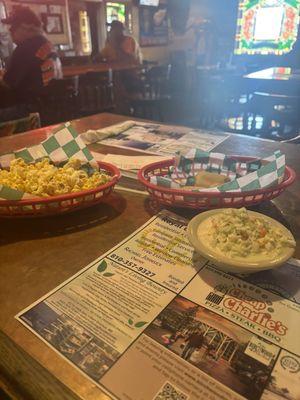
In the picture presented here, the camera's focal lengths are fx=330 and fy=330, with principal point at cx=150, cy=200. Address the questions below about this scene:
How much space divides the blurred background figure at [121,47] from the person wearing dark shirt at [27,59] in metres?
2.38

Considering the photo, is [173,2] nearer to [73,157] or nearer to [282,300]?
[73,157]

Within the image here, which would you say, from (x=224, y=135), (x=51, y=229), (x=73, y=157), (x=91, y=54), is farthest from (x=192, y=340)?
(x=91, y=54)

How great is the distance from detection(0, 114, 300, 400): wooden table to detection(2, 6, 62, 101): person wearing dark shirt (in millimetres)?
2980

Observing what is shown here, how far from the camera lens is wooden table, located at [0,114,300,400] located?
526 millimetres

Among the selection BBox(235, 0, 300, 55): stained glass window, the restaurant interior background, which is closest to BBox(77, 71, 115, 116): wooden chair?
the restaurant interior background

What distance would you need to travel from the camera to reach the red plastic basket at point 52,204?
0.89 metres

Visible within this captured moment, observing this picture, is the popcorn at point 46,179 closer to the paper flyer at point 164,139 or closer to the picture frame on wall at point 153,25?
the paper flyer at point 164,139

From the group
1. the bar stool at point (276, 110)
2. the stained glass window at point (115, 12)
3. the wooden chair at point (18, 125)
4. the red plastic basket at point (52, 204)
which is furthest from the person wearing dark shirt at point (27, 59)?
the stained glass window at point (115, 12)

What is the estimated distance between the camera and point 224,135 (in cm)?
184

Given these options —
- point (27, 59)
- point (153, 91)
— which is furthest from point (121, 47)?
point (27, 59)

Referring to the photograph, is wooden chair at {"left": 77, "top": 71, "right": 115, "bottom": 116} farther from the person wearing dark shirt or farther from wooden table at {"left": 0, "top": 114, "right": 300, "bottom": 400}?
wooden table at {"left": 0, "top": 114, "right": 300, "bottom": 400}

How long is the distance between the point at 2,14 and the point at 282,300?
7.60 metres

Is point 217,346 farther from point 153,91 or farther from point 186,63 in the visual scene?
point 186,63

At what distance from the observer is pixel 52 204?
3.02ft
